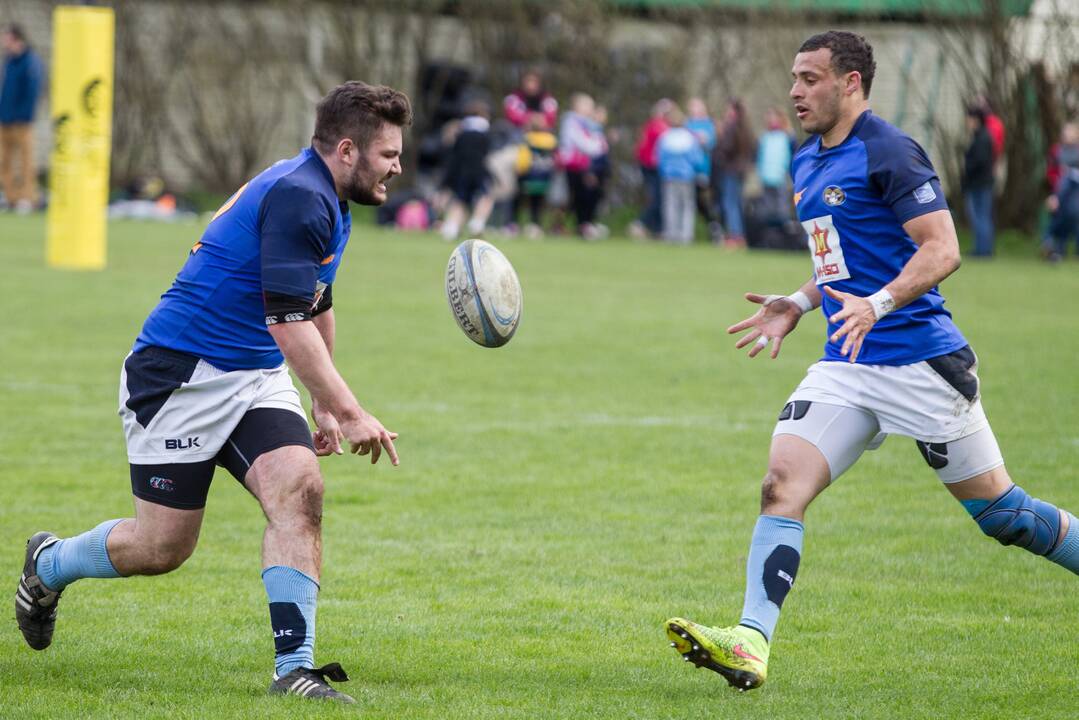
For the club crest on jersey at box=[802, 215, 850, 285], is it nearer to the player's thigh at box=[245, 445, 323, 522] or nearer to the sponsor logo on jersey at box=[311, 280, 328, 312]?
the sponsor logo on jersey at box=[311, 280, 328, 312]

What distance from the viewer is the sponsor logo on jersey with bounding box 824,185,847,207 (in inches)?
220

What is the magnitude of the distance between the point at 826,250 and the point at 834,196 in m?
0.21

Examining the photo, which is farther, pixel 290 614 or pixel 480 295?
pixel 480 295

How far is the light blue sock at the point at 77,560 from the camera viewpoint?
5.38 meters

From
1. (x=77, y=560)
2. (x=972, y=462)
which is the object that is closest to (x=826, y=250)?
(x=972, y=462)

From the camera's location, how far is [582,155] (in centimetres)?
2778

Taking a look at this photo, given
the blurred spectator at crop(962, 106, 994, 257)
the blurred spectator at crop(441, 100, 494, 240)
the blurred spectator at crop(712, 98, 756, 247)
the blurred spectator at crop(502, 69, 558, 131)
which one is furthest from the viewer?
the blurred spectator at crop(502, 69, 558, 131)

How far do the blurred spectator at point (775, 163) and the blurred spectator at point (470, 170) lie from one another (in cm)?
479

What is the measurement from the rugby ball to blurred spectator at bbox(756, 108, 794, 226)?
21323 millimetres

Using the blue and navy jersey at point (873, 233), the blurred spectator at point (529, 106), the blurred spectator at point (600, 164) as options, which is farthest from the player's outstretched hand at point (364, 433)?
the blurred spectator at point (529, 106)

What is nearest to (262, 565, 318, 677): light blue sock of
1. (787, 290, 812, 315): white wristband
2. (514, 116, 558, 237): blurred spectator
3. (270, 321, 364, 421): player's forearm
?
(270, 321, 364, 421): player's forearm

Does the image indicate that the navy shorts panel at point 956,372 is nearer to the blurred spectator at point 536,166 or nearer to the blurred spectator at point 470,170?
the blurred spectator at point 470,170

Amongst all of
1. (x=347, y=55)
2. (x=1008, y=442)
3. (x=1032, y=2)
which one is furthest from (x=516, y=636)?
(x=347, y=55)

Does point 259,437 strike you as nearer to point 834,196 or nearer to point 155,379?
point 155,379
